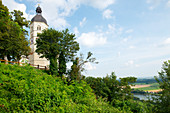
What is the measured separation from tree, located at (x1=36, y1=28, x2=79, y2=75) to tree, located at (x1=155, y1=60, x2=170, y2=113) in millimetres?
15357

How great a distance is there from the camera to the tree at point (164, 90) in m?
7.95

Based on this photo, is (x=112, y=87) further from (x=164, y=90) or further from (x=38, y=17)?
(x=38, y=17)

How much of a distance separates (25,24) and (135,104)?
24.0 metres

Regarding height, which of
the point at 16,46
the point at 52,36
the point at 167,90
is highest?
the point at 52,36

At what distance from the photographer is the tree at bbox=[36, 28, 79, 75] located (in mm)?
20875

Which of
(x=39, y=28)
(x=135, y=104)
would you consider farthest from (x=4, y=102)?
(x=39, y=28)

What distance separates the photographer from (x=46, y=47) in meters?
21.0

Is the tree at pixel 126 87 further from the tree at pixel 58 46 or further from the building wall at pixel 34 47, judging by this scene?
the building wall at pixel 34 47

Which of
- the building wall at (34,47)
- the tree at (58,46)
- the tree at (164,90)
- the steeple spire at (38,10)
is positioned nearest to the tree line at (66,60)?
the tree at (58,46)

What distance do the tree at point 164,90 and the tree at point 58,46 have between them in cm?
1536

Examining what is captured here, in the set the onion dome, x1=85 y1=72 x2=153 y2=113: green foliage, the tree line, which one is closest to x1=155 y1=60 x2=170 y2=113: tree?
the tree line

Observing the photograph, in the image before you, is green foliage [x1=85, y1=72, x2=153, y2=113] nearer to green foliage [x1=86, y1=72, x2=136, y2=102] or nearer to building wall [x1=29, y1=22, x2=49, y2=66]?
green foliage [x1=86, y1=72, x2=136, y2=102]

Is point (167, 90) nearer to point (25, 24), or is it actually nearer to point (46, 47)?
point (46, 47)

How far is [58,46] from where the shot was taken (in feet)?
69.2
